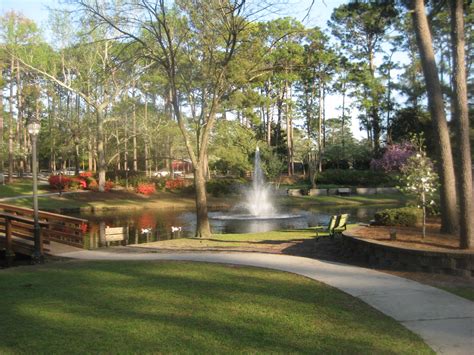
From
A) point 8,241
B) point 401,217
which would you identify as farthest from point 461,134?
point 8,241

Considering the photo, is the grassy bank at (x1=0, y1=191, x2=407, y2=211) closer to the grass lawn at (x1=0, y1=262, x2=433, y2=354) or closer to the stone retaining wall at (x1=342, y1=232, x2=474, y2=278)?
the stone retaining wall at (x1=342, y1=232, x2=474, y2=278)

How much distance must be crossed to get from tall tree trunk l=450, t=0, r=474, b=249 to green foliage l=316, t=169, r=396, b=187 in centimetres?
3508

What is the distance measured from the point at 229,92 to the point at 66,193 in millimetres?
23393

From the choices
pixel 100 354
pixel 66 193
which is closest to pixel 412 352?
pixel 100 354

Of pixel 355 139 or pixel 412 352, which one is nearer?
pixel 412 352

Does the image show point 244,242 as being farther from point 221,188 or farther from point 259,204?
point 221,188

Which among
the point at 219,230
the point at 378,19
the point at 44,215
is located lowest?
the point at 219,230

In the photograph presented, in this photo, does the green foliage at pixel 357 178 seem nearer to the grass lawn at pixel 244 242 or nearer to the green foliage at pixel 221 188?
the green foliage at pixel 221 188

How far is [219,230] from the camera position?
21328 millimetres

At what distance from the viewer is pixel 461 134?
34.9 feet

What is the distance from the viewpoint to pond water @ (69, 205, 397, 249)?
19.0 meters

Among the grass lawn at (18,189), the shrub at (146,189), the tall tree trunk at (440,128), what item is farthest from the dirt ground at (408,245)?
the grass lawn at (18,189)

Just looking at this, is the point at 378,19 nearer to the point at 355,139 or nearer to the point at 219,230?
the point at 219,230

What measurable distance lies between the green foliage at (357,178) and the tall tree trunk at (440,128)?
112ft
